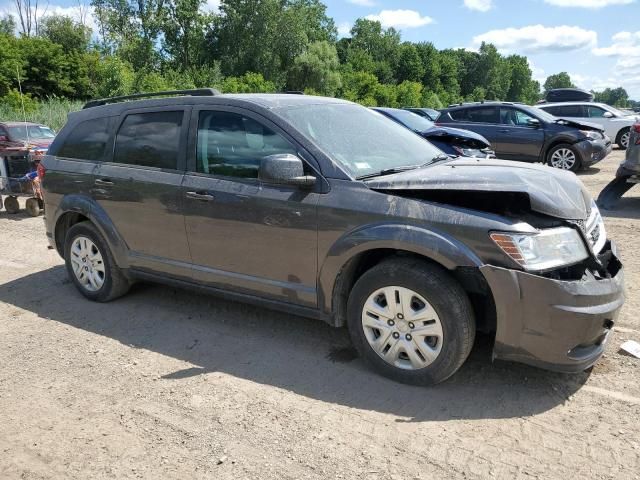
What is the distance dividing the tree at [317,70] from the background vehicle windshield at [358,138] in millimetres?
49037

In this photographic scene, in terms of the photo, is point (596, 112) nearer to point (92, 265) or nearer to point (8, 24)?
point (92, 265)

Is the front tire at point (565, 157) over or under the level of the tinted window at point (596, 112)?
under

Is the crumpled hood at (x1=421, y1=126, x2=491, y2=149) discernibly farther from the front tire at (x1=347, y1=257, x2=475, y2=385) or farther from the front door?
the front tire at (x1=347, y1=257, x2=475, y2=385)

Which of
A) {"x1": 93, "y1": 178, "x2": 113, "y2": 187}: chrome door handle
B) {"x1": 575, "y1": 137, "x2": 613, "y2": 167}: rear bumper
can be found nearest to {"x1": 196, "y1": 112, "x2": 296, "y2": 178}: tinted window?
{"x1": 93, "y1": 178, "x2": 113, "y2": 187}: chrome door handle

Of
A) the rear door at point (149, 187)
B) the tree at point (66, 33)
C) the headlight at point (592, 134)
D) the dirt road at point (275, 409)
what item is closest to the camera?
the dirt road at point (275, 409)

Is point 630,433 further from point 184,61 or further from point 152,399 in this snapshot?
point 184,61

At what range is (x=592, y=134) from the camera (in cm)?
1330

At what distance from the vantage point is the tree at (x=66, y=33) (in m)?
55.9

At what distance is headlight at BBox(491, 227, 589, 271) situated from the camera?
121 inches

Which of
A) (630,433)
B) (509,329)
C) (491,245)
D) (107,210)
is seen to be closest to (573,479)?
(630,433)

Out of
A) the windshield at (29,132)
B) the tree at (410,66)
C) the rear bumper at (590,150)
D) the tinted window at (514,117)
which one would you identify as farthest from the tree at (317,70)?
the rear bumper at (590,150)

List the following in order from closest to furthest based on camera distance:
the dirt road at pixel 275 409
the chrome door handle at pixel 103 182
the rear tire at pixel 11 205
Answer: the dirt road at pixel 275 409 < the chrome door handle at pixel 103 182 < the rear tire at pixel 11 205

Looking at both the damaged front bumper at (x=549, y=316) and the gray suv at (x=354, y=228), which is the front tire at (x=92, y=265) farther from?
the damaged front bumper at (x=549, y=316)

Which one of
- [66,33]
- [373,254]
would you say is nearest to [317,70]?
[66,33]
